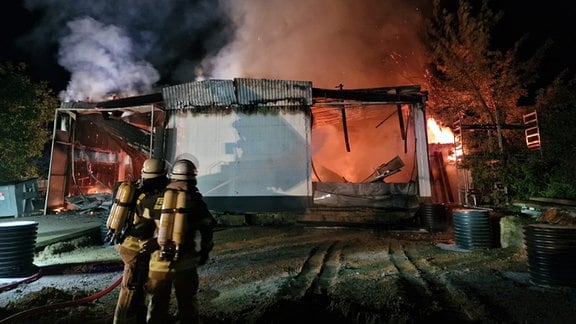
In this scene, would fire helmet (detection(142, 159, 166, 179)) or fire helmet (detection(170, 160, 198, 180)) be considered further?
fire helmet (detection(142, 159, 166, 179))

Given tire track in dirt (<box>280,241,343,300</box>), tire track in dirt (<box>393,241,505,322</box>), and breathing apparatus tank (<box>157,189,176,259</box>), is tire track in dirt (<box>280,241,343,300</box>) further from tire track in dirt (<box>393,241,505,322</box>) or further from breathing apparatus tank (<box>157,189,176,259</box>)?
breathing apparatus tank (<box>157,189,176,259</box>)

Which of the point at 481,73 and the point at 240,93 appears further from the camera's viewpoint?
the point at 481,73

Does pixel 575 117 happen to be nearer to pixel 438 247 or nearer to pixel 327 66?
pixel 438 247

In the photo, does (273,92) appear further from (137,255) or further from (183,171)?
(137,255)

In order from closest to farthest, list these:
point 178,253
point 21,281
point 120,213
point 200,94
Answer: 1. point 178,253
2. point 120,213
3. point 21,281
4. point 200,94

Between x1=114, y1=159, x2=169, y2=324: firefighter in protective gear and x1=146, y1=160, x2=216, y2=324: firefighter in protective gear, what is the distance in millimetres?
195

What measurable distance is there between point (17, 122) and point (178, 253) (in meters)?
19.6

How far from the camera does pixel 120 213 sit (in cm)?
297

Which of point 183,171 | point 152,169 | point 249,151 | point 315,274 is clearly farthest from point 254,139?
point 183,171

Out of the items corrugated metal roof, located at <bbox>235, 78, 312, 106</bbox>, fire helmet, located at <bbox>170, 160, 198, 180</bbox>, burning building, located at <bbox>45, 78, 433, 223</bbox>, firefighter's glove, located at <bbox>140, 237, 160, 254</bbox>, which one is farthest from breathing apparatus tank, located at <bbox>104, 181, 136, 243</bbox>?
corrugated metal roof, located at <bbox>235, 78, 312, 106</bbox>

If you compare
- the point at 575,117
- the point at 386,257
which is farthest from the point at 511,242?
the point at 575,117

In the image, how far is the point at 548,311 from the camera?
3.53m

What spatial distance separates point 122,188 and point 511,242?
24.7ft

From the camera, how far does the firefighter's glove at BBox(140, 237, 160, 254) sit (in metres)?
3.03
